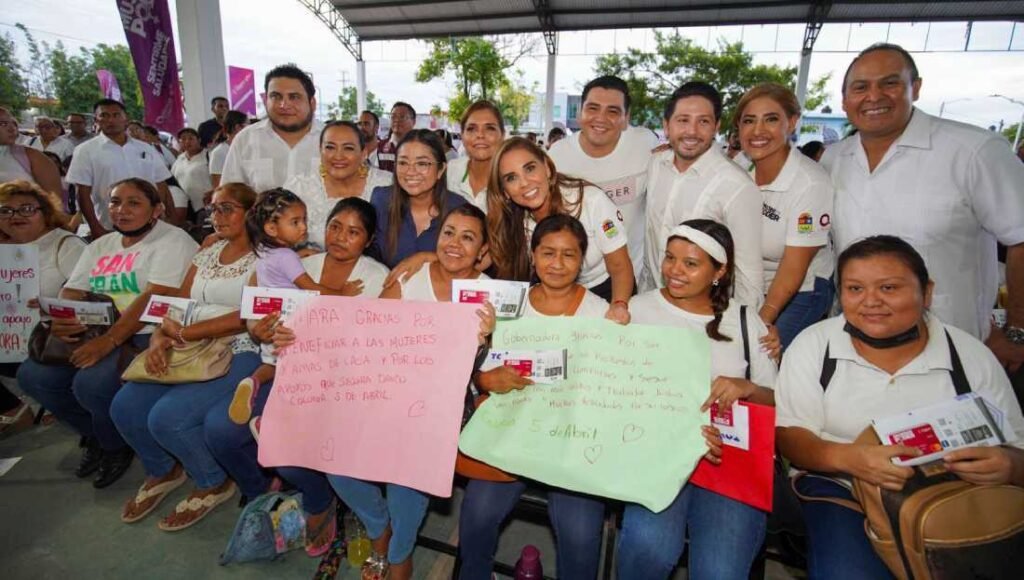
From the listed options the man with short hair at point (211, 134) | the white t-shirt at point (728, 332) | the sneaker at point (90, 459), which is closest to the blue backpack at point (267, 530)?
the sneaker at point (90, 459)

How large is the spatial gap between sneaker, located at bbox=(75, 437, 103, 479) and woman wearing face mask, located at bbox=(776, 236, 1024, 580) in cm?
421

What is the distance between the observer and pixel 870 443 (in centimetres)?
163

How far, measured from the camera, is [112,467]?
128 inches

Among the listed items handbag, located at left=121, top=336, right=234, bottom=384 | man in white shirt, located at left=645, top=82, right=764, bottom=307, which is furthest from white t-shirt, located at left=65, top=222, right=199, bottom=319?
man in white shirt, located at left=645, top=82, right=764, bottom=307

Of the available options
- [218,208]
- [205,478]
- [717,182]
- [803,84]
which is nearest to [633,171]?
[717,182]

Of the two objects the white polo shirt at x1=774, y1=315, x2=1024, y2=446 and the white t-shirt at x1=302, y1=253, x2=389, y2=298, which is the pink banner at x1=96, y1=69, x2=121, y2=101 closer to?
the white t-shirt at x1=302, y1=253, x2=389, y2=298

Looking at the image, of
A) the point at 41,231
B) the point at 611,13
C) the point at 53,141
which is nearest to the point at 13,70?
the point at 53,141

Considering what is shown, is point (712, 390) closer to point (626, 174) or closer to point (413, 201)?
point (626, 174)

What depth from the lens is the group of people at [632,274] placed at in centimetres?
180

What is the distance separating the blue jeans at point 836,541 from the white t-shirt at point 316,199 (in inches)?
111

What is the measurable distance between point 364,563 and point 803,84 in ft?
73.5

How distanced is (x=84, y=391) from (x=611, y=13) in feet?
62.8

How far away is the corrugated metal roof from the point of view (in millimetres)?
15688

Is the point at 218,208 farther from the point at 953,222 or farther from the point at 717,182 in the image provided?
the point at 953,222
